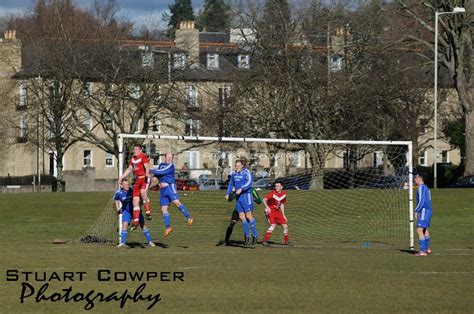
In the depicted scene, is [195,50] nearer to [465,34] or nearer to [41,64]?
[41,64]

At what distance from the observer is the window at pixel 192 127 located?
68.9 m

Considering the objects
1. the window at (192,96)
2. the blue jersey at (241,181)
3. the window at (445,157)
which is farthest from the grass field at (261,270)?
the window at (445,157)

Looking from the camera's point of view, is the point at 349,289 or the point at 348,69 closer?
the point at 349,289

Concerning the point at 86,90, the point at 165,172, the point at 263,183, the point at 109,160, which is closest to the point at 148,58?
the point at 86,90

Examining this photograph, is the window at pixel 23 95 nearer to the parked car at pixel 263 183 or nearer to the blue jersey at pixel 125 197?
the parked car at pixel 263 183

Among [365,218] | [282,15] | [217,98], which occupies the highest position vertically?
[282,15]

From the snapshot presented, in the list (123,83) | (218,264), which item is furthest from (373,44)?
(218,264)

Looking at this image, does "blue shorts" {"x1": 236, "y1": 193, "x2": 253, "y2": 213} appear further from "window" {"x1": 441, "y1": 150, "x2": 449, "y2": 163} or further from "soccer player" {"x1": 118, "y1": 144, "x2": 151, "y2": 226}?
"window" {"x1": 441, "y1": 150, "x2": 449, "y2": 163}

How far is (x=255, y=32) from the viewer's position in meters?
64.4

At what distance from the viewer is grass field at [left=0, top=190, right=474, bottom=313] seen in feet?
49.4

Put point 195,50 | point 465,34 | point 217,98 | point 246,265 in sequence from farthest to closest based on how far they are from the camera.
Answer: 1. point 195,50
2. point 217,98
3. point 465,34
4. point 246,265

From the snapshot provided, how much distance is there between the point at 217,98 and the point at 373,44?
38.5ft

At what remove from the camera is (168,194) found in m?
26.0

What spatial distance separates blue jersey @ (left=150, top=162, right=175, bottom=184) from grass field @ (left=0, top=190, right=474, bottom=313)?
1.65 meters
